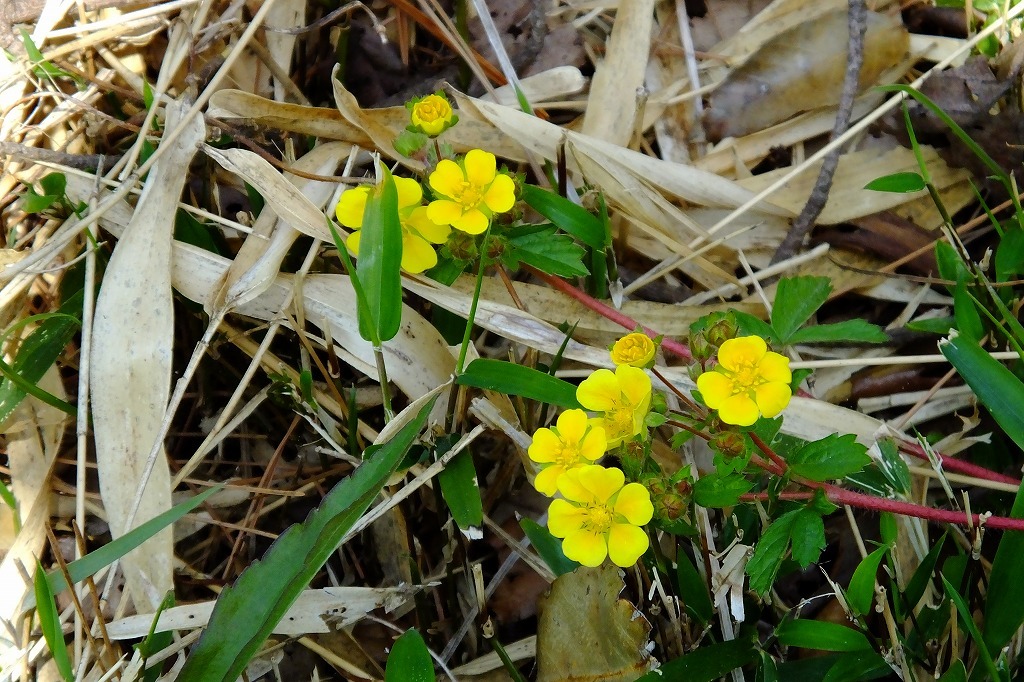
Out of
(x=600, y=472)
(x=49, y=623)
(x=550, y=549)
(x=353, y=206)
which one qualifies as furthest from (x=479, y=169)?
(x=49, y=623)

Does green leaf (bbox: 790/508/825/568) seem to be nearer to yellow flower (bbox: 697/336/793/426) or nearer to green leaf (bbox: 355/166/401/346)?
yellow flower (bbox: 697/336/793/426)

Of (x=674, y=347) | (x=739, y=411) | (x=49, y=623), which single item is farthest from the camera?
(x=674, y=347)

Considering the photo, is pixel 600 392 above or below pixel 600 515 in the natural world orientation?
above

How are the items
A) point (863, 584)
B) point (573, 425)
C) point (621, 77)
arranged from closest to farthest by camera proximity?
point (573, 425) < point (863, 584) < point (621, 77)

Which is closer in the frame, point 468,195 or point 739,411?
point 739,411

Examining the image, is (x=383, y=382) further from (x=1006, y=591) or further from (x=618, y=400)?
(x=1006, y=591)
